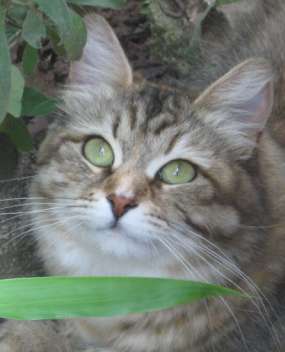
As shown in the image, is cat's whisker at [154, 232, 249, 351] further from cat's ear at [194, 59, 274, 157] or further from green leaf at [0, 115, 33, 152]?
green leaf at [0, 115, 33, 152]

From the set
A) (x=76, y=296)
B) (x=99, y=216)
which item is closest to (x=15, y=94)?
(x=99, y=216)

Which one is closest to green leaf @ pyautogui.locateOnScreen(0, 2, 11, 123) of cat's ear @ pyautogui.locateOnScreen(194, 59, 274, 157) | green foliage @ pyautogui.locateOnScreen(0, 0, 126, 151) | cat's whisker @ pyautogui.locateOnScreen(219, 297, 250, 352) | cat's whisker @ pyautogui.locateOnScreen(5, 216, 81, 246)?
green foliage @ pyautogui.locateOnScreen(0, 0, 126, 151)

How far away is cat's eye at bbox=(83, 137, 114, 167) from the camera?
1.69 meters

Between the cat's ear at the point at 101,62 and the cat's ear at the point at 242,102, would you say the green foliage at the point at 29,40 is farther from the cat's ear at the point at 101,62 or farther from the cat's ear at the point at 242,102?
the cat's ear at the point at 242,102

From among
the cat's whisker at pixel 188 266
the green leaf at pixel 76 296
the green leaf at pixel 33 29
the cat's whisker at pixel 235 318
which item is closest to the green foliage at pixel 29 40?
the green leaf at pixel 33 29

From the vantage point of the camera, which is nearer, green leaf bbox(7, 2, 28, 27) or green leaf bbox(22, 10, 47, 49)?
green leaf bbox(22, 10, 47, 49)

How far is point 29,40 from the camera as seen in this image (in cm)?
162

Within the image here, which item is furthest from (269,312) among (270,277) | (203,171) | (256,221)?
(203,171)

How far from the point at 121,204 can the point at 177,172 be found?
0.62ft

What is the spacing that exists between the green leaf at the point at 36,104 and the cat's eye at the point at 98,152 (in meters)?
0.21

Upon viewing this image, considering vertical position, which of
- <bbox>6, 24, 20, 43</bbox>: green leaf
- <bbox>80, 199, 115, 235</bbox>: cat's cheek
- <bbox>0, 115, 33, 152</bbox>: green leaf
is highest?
<bbox>6, 24, 20, 43</bbox>: green leaf

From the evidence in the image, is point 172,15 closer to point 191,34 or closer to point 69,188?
point 191,34

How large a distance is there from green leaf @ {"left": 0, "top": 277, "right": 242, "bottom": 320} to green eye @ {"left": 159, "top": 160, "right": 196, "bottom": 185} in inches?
20.9

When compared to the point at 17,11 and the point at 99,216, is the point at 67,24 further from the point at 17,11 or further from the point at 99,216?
the point at 99,216
